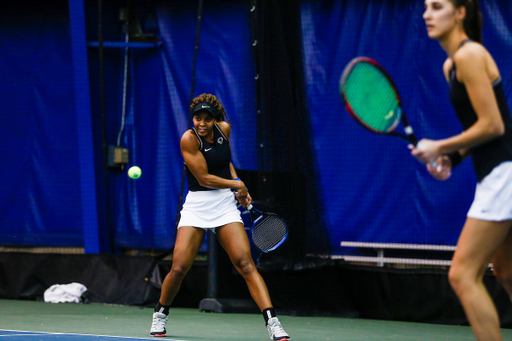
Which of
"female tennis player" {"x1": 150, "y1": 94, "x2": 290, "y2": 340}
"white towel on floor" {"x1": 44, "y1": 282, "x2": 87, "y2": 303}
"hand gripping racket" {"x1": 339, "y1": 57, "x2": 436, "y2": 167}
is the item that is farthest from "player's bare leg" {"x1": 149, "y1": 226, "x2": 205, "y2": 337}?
"white towel on floor" {"x1": 44, "y1": 282, "x2": 87, "y2": 303}

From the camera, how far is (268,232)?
5.07 meters

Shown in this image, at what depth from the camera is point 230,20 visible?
8312 mm

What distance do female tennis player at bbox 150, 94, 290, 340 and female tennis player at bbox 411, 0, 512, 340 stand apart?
212 centimetres

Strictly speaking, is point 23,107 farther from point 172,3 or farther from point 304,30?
point 304,30

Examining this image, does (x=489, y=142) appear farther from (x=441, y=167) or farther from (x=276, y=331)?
(x=276, y=331)

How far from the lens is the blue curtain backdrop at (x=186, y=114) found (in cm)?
724

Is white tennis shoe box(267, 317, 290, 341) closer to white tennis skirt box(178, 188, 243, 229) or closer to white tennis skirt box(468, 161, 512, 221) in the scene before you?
white tennis skirt box(178, 188, 243, 229)

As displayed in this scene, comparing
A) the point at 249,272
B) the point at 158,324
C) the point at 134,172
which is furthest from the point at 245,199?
the point at 134,172

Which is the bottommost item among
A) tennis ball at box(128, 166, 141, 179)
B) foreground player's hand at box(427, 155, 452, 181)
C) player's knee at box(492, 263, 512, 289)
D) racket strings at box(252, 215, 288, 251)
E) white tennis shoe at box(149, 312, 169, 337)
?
white tennis shoe at box(149, 312, 169, 337)

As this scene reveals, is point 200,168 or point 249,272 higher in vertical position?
point 200,168

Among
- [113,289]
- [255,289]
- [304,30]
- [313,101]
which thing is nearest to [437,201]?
[313,101]

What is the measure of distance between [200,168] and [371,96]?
5.39 ft

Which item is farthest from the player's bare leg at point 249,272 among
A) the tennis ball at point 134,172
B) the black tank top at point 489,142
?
the tennis ball at point 134,172

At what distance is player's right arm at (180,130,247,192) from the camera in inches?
192
